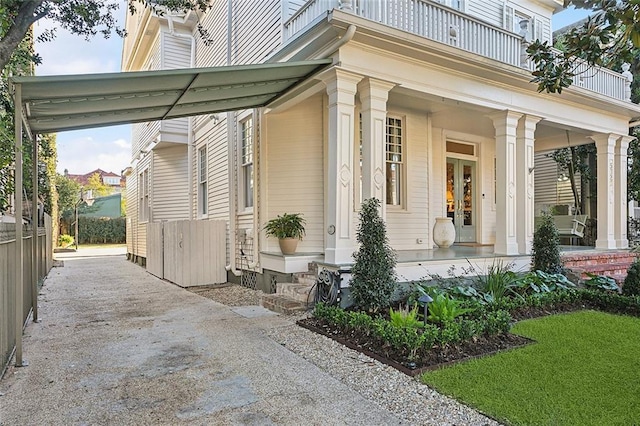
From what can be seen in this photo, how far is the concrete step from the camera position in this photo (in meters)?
6.11

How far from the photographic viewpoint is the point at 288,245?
23.7ft

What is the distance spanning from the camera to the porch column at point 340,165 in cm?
585

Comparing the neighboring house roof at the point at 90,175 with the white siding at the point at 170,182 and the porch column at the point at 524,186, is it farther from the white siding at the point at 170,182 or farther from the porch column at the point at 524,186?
the porch column at the point at 524,186

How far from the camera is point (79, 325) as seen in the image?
18.1ft

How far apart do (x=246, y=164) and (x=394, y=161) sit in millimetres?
3092

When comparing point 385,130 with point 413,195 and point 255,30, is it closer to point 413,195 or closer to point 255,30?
point 413,195

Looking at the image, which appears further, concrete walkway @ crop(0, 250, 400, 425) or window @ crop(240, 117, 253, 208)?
window @ crop(240, 117, 253, 208)

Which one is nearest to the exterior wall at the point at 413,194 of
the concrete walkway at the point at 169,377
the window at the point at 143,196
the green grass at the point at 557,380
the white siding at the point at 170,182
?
the concrete walkway at the point at 169,377

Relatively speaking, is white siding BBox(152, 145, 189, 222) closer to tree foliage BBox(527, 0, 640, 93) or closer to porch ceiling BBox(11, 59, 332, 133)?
porch ceiling BBox(11, 59, 332, 133)

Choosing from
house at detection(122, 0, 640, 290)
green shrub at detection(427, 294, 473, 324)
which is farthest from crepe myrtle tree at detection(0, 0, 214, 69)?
green shrub at detection(427, 294, 473, 324)

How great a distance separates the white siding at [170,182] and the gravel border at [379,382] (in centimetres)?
879

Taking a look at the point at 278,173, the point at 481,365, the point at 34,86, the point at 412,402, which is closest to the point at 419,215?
the point at 278,173

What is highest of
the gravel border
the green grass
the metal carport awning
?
the metal carport awning

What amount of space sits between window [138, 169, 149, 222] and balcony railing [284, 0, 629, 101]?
9257mm
